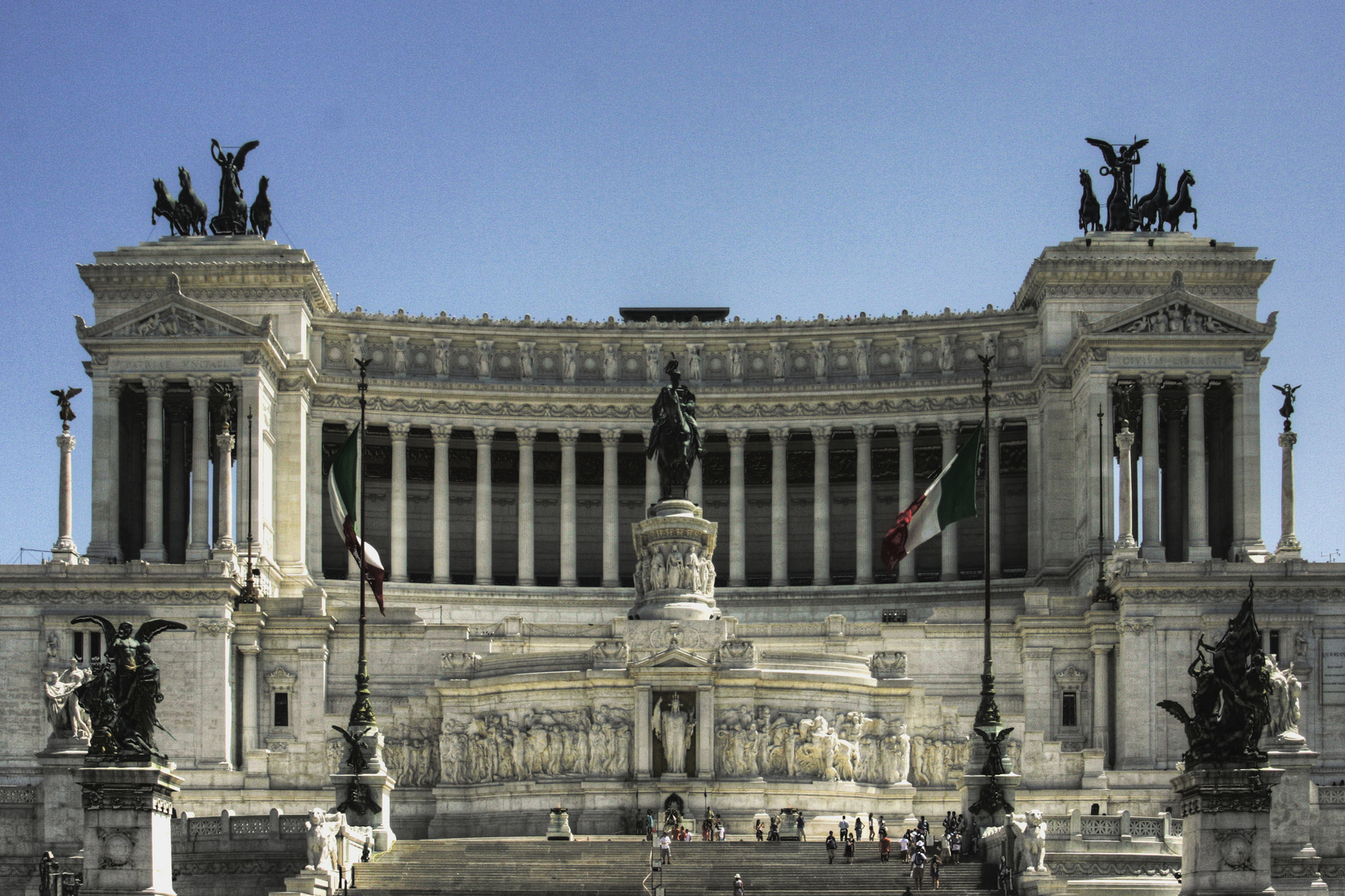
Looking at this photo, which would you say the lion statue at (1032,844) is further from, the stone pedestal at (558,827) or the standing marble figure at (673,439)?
the standing marble figure at (673,439)

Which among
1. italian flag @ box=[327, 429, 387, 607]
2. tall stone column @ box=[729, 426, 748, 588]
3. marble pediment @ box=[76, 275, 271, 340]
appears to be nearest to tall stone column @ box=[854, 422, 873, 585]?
tall stone column @ box=[729, 426, 748, 588]

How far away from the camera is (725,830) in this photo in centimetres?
7562

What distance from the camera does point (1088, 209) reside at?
109m

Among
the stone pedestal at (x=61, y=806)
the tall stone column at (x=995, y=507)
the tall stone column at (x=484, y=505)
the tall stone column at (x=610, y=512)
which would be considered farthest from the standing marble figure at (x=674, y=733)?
the tall stone column at (x=995, y=507)

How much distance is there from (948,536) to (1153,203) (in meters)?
18.8

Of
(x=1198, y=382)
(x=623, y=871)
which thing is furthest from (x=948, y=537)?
(x=623, y=871)

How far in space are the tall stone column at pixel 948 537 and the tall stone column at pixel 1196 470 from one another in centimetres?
1126

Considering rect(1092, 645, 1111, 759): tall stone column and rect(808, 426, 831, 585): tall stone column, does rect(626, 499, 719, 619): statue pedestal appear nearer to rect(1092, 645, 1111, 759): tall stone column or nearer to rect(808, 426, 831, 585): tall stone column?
rect(1092, 645, 1111, 759): tall stone column

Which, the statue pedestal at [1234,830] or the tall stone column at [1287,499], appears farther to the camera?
the tall stone column at [1287,499]

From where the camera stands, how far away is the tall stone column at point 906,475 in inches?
4230

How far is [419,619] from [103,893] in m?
38.0

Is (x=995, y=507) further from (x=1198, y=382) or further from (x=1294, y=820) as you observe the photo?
(x=1294, y=820)

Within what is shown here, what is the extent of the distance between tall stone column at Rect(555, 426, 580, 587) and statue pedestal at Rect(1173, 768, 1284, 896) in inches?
2328

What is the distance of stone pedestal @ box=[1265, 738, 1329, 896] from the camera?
218 ft
